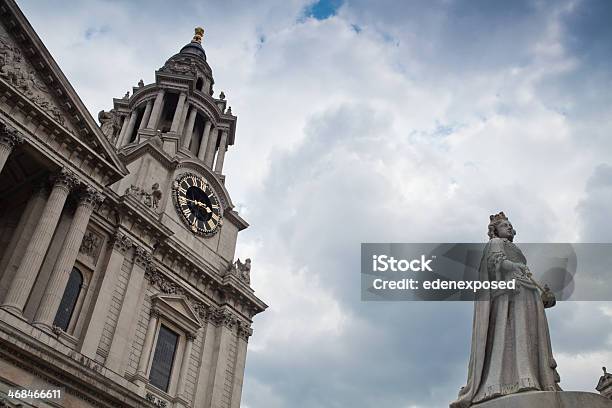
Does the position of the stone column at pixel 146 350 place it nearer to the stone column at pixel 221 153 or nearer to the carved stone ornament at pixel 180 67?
the stone column at pixel 221 153

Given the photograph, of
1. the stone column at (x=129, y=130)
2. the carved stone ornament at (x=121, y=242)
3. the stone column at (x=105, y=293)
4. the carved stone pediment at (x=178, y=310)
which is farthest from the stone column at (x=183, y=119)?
the carved stone pediment at (x=178, y=310)

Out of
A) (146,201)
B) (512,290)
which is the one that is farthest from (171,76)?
(512,290)

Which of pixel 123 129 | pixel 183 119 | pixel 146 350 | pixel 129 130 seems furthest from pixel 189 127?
pixel 146 350

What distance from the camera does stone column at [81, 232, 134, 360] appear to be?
83.2ft

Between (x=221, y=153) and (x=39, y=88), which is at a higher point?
(x=221, y=153)

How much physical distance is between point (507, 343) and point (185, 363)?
81.5ft

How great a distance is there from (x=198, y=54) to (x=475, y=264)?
44355 mm

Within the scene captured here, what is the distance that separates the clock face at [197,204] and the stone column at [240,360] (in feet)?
21.0

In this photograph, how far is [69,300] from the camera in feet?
85.8

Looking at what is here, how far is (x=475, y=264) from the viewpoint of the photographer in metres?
10.4

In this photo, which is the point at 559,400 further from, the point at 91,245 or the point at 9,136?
the point at 91,245

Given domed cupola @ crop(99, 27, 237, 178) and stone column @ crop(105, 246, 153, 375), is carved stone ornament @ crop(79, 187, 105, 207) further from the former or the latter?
domed cupola @ crop(99, 27, 237, 178)

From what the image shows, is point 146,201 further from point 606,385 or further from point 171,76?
point 606,385

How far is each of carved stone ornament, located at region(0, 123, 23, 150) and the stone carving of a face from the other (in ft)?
65.1
